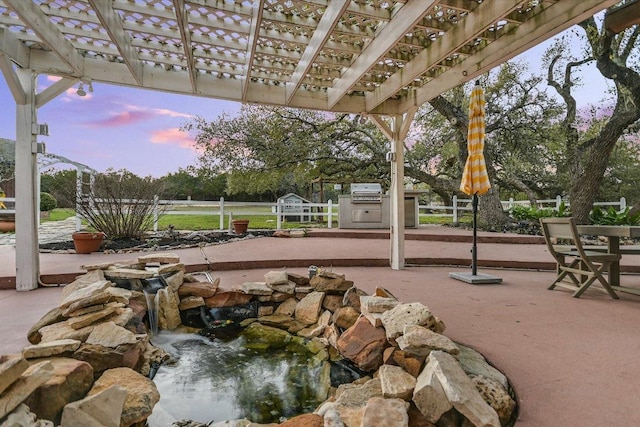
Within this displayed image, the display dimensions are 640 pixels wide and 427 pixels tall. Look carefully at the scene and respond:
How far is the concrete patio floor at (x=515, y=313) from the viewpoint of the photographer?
1711 mm

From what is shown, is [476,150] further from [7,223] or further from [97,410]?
[7,223]

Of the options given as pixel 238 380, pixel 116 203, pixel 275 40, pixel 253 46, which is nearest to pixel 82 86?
pixel 253 46

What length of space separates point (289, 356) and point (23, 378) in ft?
5.65

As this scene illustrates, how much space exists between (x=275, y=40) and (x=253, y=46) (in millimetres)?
265

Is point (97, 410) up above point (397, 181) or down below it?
below

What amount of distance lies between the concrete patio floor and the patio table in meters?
0.22

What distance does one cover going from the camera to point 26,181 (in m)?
3.67

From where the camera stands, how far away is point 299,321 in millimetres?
3477

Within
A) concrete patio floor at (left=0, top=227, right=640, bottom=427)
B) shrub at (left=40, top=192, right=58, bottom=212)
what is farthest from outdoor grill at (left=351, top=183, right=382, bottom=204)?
shrub at (left=40, top=192, right=58, bottom=212)

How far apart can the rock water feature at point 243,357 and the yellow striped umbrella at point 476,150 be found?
6.24ft


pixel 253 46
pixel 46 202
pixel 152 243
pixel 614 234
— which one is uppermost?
pixel 253 46

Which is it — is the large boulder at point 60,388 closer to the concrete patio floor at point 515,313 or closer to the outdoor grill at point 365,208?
the concrete patio floor at point 515,313

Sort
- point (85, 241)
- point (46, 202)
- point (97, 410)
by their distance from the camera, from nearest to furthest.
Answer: point (97, 410) → point (85, 241) → point (46, 202)

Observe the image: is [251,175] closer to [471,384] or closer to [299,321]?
[299,321]
